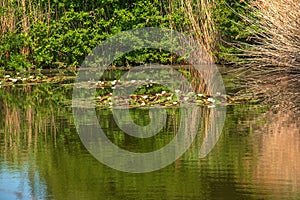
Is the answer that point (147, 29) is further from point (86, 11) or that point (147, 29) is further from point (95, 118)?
point (95, 118)

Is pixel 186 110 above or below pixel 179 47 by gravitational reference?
below

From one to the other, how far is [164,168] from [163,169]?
0.13ft

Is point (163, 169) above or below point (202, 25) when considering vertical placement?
below


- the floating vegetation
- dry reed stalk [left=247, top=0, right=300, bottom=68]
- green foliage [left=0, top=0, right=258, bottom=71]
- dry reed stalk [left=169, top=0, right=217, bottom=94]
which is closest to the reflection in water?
dry reed stalk [left=247, top=0, right=300, bottom=68]

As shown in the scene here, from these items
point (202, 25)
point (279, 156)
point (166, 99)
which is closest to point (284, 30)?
point (166, 99)

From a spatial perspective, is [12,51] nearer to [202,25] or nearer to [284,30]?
[202,25]

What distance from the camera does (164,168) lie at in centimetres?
685

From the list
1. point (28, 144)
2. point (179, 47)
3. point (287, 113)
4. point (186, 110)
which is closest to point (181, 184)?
point (28, 144)

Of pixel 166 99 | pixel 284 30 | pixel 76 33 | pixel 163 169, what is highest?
pixel 76 33

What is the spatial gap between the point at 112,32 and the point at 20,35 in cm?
198

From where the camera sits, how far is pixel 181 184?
615 centimetres

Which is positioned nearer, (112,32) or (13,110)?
(13,110)

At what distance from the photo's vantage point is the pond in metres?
5.95

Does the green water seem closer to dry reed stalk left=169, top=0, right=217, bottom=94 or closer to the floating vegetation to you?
the floating vegetation
